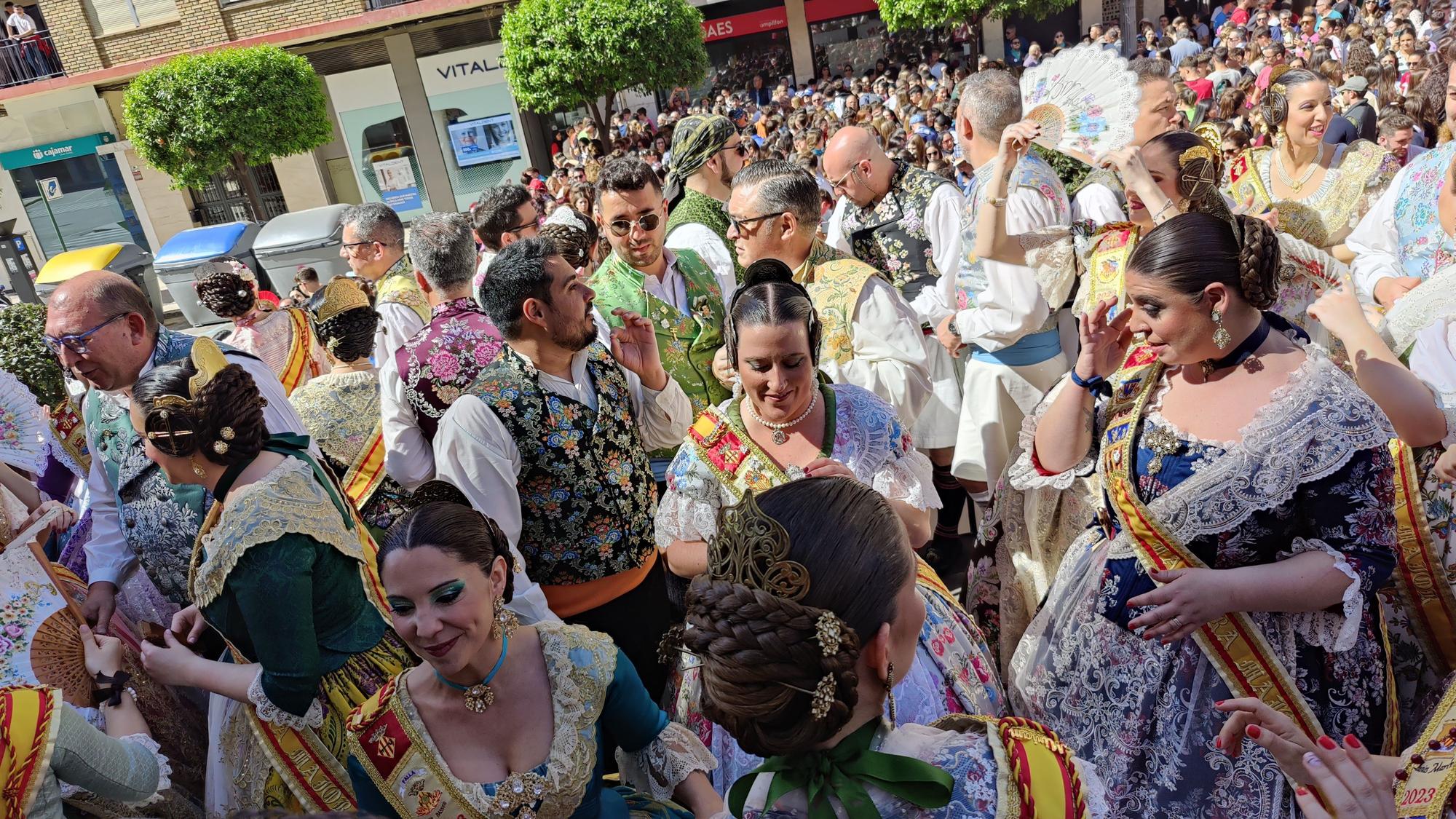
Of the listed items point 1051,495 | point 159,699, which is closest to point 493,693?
point 159,699

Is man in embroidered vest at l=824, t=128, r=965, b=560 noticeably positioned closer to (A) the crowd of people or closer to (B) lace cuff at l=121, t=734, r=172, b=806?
(A) the crowd of people

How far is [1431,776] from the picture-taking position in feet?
5.37

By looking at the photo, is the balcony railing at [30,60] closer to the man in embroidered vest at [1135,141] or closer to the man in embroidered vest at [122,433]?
the man in embroidered vest at [122,433]

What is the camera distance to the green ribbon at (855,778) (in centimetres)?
134

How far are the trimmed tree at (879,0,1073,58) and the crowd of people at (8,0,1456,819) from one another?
15.3m

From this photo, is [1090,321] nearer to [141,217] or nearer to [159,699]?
[159,699]

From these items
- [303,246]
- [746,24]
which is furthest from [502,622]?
[746,24]

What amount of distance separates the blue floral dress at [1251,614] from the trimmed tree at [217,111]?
1693cm

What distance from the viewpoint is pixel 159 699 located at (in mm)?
2725

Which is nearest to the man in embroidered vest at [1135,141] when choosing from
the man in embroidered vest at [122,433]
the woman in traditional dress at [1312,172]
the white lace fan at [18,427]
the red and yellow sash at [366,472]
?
the woman in traditional dress at [1312,172]

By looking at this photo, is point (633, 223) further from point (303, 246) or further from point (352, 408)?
point (303, 246)

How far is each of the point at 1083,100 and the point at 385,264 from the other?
3.63m

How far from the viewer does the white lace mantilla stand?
7.17 feet

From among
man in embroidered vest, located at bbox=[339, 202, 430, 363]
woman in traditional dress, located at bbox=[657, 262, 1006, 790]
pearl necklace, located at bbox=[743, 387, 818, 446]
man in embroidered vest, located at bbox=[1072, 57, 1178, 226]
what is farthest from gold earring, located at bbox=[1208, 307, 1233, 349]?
man in embroidered vest, located at bbox=[339, 202, 430, 363]
